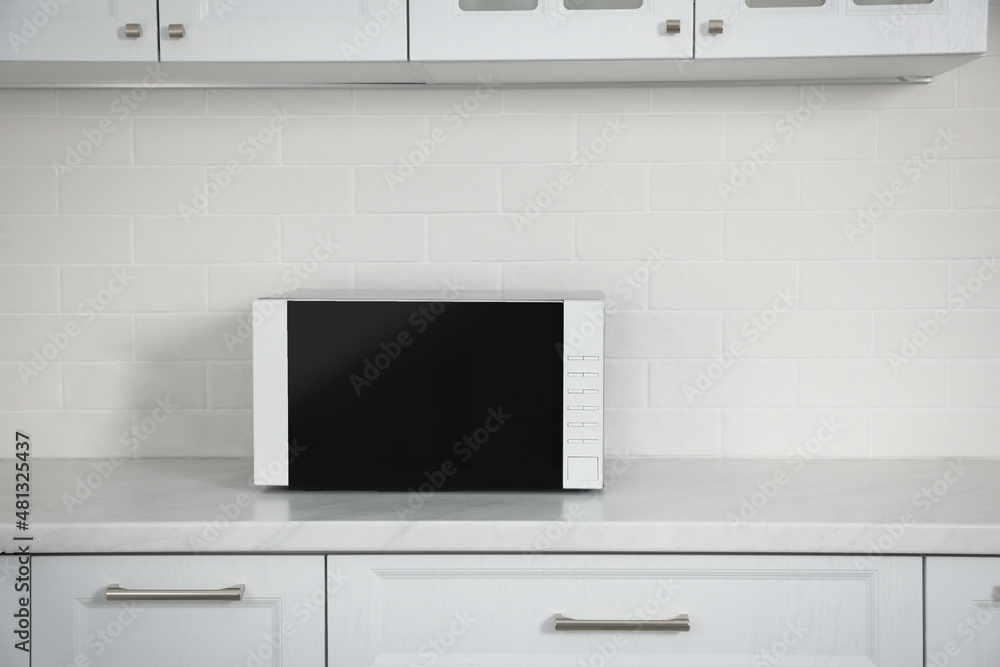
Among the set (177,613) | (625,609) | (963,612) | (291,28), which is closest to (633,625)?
(625,609)

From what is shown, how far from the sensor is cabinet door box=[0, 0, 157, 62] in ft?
4.83

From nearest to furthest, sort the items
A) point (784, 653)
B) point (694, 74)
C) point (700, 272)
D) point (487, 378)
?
1. point (784, 653)
2. point (487, 378)
3. point (694, 74)
4. point (700, 272)

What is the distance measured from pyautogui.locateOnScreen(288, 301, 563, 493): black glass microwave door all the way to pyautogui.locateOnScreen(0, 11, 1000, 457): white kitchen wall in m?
0.31

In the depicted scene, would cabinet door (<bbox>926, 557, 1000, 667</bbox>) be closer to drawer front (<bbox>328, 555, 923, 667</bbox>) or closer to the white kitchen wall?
drawer front (<bbox>328, 555, 923, 667</bbox>)

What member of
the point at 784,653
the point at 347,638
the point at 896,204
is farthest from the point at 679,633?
the point at 896,204

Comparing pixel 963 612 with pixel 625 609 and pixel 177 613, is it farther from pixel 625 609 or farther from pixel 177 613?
pixel 177 613

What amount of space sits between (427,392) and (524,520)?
0.26 metres

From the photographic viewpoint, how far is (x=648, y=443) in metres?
1.79

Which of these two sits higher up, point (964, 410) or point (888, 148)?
point (888, 148)

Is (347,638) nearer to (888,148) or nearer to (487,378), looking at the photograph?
(487,378)

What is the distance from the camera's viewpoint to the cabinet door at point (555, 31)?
146cm

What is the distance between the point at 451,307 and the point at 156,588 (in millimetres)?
577

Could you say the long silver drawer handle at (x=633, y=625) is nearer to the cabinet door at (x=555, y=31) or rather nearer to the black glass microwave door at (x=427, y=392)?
the black glass microwave door at (x=427, y=392)

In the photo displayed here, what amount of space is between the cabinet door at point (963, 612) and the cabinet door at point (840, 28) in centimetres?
75
